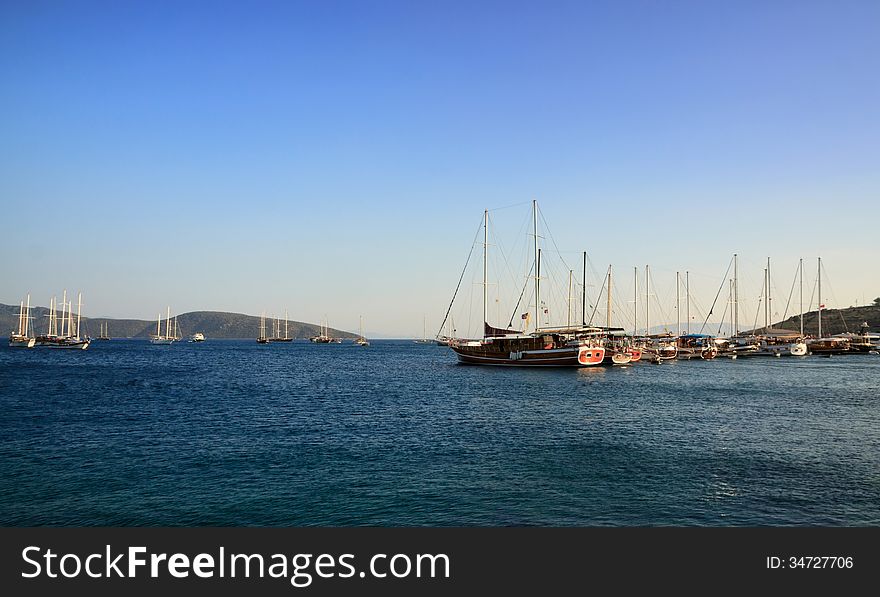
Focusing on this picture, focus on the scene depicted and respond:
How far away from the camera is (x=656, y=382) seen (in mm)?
70500

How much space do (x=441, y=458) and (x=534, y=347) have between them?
66.0 metres

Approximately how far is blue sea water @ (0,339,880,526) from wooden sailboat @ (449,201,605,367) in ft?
98.0

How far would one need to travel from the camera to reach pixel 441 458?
96.2 ft

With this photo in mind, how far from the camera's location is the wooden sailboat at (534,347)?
→ 8912 centimetres

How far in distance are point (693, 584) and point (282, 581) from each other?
8888 mm

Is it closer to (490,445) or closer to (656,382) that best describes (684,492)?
(490,445)

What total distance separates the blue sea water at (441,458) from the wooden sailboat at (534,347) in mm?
29856

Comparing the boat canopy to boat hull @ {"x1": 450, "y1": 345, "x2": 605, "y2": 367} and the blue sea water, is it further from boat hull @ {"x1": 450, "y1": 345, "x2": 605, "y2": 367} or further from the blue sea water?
the blue sea water

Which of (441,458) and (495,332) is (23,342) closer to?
(495,332)

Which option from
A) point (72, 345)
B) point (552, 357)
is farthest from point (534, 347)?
point (72, 345)

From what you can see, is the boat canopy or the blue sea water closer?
the blue sea water

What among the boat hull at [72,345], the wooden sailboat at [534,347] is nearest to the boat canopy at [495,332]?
the wooden sailboat at [534,347]

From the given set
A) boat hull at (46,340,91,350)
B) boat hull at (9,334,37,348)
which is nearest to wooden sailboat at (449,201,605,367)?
boat hull at (46,340,91,350)

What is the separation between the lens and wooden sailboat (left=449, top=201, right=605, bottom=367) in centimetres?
8912
